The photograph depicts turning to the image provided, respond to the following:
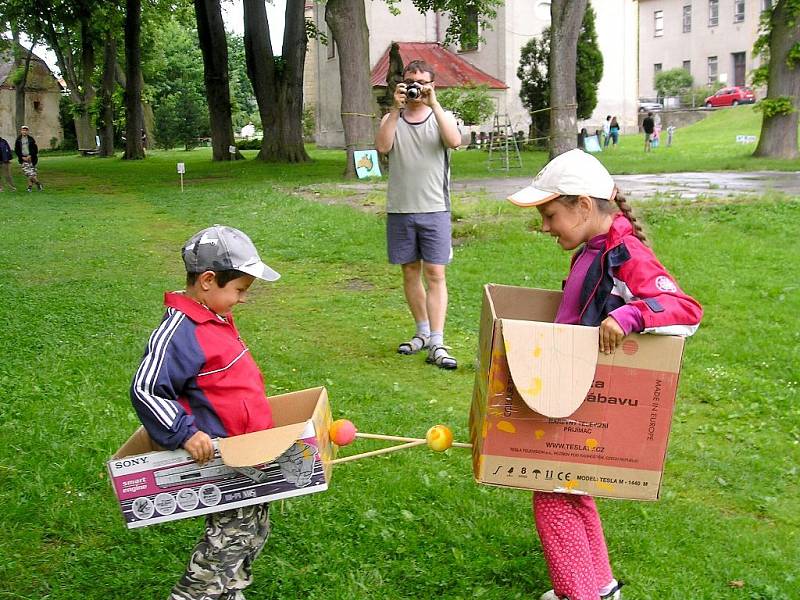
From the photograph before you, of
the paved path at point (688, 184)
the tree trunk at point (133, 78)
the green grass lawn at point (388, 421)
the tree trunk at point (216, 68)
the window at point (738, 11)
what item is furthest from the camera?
the window at point (738, 11)

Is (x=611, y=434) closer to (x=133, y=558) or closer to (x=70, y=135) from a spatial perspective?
(x=133, y=558)

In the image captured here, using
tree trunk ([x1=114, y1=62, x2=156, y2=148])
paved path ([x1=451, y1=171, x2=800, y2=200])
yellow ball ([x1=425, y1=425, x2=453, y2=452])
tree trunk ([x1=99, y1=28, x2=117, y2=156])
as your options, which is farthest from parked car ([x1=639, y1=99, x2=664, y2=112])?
yellow ball ([x1=425, y1=425, x2=453, y2=452])

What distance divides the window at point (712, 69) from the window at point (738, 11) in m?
2.77

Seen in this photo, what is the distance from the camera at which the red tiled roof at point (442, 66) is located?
132ft

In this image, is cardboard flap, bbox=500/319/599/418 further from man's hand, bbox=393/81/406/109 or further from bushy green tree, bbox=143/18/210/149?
bushy green tree, bbox=143/18/210/149

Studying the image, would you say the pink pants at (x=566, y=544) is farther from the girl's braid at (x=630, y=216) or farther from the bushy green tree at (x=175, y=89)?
the bushy green tree at (x=175, y=89)

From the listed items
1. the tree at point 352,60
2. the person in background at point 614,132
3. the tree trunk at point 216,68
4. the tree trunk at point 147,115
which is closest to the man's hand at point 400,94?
the tree at point 352,60

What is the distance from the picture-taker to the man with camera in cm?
637

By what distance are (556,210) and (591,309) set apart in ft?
1.21

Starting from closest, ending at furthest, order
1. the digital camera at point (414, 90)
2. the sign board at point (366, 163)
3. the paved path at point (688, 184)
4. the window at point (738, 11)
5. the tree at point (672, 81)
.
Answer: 1. the digital camera at point (414, 90)
2. the paved path at point (688, 184)
3. the sign board at point (366, 163)
4. the window at point (738, 11)
5. the tree at point (672, 81)

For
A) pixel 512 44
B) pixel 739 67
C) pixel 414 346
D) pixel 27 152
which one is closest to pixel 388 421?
pixel 414 346

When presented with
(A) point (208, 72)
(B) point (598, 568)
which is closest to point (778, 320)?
(B) point (598, 568)

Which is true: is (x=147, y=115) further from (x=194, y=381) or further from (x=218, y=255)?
(x=194, y=381)

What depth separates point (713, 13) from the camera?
61.6 meters
